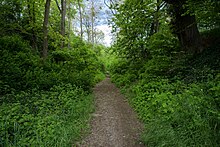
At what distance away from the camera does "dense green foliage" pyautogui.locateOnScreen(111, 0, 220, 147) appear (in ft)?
12.2

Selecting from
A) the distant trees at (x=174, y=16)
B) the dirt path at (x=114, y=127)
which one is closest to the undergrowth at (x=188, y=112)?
the dirt path at (x=114, y=127)

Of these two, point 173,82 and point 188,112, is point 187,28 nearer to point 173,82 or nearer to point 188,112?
point 173,82

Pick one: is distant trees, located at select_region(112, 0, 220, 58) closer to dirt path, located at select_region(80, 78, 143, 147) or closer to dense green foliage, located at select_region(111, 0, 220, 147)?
dense green foliage, located at select_region(111, 0, 220, 147)

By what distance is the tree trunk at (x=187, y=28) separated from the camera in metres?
8.95

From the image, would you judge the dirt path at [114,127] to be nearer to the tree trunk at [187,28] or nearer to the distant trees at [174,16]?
the tree trunk at [187,28]

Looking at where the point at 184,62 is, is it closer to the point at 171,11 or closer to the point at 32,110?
the point at 171,11

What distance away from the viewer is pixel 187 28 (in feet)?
29.5

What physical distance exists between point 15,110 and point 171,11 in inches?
314

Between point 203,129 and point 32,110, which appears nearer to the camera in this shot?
point 203,129

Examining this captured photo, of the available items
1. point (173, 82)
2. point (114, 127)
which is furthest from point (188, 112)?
point (173, 82)

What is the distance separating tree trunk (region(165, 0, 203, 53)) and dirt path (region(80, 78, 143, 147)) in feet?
13.7

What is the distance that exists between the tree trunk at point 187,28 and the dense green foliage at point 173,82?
275mm

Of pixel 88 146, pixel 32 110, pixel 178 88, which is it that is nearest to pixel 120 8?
pixel 178 88

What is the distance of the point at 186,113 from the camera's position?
3943 millimetres
